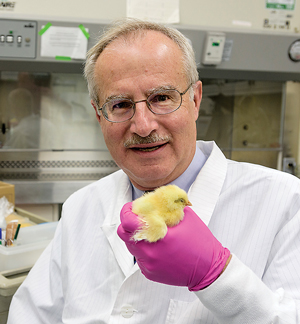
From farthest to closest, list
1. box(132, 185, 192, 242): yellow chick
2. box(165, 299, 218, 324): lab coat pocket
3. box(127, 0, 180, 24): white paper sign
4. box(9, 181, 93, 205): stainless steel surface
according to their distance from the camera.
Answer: box(9, 181, 93, 205): stainless steel surface, box(127, 0, 180, 24): white paper sign, box(165, 299, 218, 324): lab coat pocket, box(132, 185, 192, 242): yellow chick

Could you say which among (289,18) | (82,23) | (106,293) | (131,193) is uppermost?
(289,18)

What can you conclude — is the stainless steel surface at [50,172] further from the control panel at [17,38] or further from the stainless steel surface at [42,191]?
the control panel at [17,38]

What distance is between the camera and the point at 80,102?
7.88ft

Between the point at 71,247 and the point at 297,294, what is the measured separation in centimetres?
71

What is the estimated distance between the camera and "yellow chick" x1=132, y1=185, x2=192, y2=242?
2.11 ft

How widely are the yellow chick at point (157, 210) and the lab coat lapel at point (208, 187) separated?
0.28m

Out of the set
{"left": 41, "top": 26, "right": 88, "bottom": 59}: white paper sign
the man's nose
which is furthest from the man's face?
{"left": 41, "top": 26, "right": 88, "bottom": 59}: white paper sign

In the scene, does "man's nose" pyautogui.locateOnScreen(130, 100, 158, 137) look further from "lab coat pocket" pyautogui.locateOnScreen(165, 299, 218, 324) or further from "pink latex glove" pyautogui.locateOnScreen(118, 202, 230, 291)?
"lab coat pocket" pyautogui.locateOnScreen(165, 299, 218, 324)

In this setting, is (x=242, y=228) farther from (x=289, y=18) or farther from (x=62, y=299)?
(x=289, y=18)

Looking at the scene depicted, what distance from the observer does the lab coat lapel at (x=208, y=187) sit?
37.4 inches

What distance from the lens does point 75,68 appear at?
6.93ft

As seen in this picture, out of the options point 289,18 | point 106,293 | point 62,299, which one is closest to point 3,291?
point 62,299

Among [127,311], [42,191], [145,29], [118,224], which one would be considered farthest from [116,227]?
[42,191]

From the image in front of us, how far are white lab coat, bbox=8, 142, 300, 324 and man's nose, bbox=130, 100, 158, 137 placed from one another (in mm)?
243
